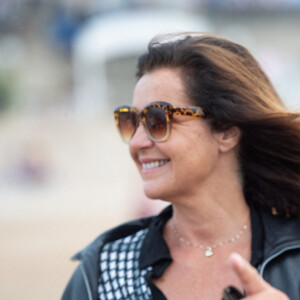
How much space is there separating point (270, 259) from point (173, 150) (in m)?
0.66

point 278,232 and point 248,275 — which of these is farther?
point 278,232

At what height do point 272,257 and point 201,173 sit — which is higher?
point 201,173

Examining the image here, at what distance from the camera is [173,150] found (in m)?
2.51

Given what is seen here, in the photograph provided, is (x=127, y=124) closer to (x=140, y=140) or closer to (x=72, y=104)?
(x=140, y=140)

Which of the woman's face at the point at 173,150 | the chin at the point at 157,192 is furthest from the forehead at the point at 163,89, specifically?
the chin at the point at 157,192

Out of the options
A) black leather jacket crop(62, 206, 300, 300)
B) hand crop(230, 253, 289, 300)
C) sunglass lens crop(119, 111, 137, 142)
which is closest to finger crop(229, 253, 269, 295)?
hand crop(230, 253, 289, 300)

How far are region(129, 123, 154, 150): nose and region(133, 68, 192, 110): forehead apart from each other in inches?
4.4

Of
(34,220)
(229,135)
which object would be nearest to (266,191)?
(229,135)

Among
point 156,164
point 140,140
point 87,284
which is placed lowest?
point 87,284

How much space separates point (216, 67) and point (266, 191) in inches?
26.3

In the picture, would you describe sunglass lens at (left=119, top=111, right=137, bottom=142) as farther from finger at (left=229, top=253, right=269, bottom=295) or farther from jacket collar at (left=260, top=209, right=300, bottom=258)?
finger at (left=229, top=253, right=269, bottom=295)

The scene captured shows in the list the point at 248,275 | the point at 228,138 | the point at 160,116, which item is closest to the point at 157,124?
the point at 160,116

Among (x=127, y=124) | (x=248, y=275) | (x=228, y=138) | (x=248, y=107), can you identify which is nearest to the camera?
(x=248, y=275)

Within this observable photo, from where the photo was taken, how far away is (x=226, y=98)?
2555mm
